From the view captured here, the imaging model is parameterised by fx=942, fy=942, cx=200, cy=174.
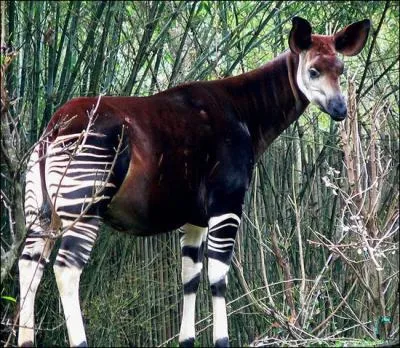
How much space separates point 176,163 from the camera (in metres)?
4.75

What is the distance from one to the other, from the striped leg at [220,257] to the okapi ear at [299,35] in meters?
1.00

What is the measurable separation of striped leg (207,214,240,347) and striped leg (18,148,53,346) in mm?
886

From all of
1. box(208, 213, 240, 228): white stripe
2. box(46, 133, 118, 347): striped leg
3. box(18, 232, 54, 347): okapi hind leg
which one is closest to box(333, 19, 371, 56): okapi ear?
box(208, 213, 240, 228): white stripe

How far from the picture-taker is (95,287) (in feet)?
20.3

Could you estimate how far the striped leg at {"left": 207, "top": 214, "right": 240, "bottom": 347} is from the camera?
4.85 metres

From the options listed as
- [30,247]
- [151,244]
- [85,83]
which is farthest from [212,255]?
[151,244]

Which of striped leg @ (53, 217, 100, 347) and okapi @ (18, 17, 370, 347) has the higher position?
okapi @ (18, 17, 370, 347)

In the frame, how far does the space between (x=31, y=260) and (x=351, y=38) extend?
2.15 meters

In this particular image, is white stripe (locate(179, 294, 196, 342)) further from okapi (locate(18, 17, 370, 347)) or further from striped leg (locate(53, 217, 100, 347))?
striped leg (locate(53, 217, 100, 347))

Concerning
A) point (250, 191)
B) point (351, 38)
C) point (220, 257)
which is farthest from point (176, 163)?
point (250, 191)

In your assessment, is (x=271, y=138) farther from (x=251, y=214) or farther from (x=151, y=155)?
(x=251, y=214)

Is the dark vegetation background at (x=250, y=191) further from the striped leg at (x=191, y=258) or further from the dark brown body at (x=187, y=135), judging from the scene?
the dark brown body at (x=187, y=135)

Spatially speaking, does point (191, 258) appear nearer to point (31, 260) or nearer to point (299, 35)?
point (31, 260)

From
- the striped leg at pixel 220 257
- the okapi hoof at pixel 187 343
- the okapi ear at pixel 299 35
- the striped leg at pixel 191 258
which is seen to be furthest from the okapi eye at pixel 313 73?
the okapi hoof at pixel 187 343
